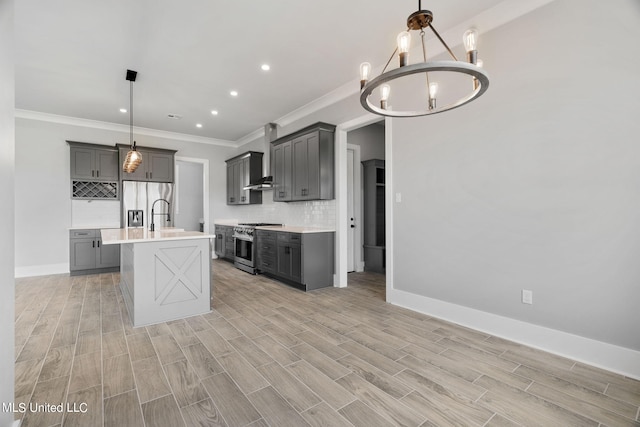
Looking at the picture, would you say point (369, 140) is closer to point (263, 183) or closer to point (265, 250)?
point (263, 183)

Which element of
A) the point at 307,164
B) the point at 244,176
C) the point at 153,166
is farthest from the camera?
the point at 244,176

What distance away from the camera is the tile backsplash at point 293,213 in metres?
4.80

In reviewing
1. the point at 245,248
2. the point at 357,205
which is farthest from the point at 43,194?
the point at 357,205

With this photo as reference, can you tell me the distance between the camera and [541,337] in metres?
2.42

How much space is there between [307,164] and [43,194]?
5.04 m

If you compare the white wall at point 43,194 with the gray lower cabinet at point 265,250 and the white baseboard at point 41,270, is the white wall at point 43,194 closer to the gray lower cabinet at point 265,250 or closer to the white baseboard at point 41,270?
the white baseboard at point 41,270

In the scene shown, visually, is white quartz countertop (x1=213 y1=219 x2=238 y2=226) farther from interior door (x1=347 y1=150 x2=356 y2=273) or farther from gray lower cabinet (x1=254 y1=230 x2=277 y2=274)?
interior door (x1=347 y1=150 x2=356 y2=273)

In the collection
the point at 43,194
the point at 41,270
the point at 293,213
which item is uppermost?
the point at 43,194

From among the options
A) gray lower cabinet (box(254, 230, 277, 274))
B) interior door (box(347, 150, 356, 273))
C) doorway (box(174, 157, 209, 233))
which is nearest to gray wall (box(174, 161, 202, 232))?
doorway (box(174, 157, 209, 233))

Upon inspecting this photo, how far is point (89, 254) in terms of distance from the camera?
17.6ft

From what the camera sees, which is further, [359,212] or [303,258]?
[359,212]

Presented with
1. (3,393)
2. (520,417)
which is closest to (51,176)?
(3,393)

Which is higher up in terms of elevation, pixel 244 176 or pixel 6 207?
pixel 244 176

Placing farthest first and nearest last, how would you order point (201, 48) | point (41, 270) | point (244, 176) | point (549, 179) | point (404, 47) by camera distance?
point (244, 176) < point (41, 270) < point (201, 48) < point (549, 179) < point (404, 47)
